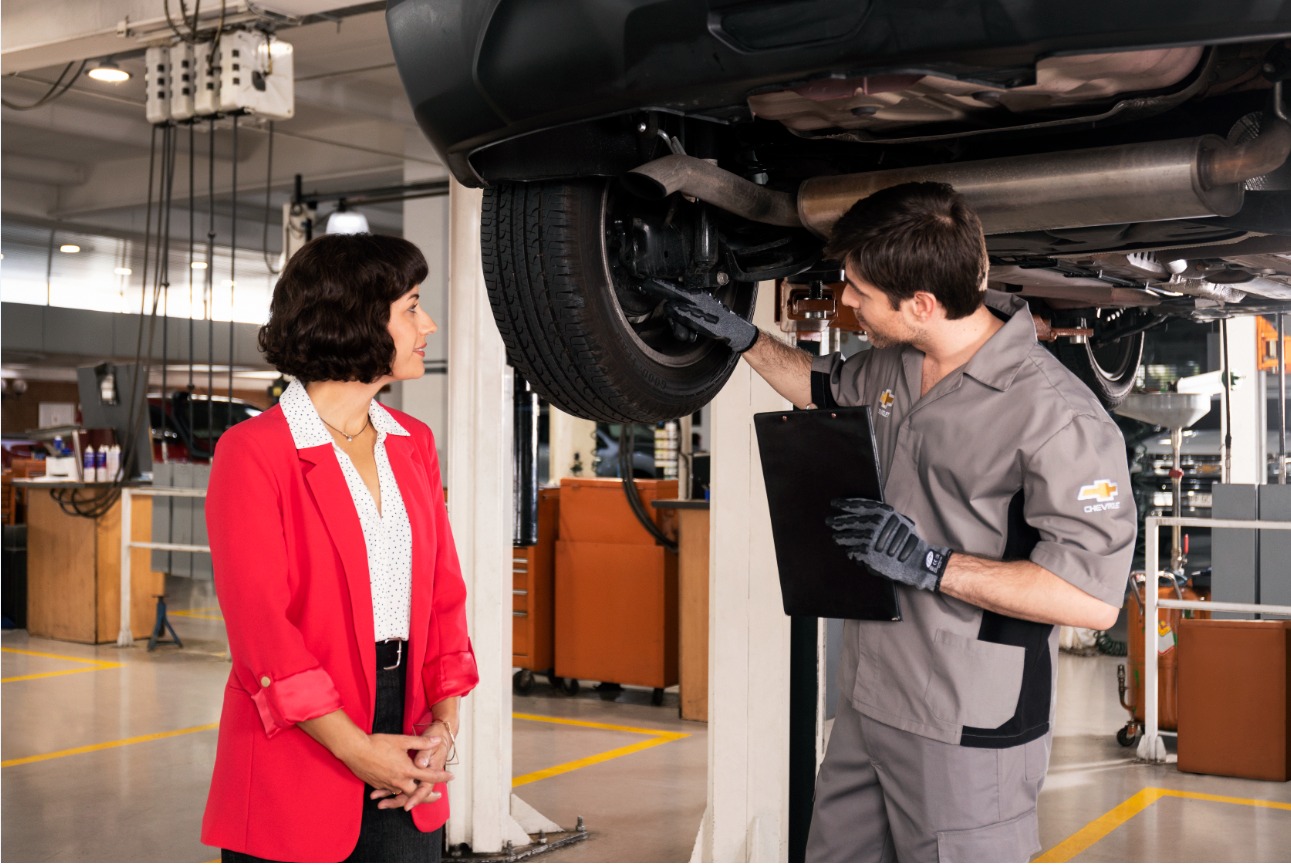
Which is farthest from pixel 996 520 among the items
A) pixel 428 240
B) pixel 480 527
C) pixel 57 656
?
pixel 428 240

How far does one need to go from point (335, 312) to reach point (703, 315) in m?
0.56

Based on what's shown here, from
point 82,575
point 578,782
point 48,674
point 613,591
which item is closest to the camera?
point 578,782

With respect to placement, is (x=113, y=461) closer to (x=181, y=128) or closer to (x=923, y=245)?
(x=181, y=128)

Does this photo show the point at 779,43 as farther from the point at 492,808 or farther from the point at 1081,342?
the point at 492,808

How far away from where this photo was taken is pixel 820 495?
5.78 feet

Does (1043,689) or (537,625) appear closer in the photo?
(1043,689)

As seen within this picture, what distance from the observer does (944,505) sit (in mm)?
1705

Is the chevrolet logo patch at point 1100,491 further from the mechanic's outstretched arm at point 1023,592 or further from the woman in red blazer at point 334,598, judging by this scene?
the woman in red blazer at point 334,598

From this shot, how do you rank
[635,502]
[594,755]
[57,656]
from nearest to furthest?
[594,755]
[635,502]
[57,656]

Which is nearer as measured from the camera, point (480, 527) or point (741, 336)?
point (741, 336)

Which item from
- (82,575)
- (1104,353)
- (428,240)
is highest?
(428,240)

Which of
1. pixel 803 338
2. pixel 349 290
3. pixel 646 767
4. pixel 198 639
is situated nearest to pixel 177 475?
pixel 198 639

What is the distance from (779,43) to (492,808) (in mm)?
2782

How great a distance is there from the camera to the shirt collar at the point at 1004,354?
169 cm
